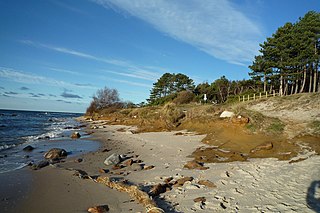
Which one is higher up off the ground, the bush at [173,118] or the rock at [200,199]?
the bush at [173,118]

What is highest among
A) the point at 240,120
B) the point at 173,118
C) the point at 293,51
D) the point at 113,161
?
the point at 293,51

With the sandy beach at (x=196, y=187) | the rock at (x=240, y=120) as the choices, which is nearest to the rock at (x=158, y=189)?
the sandy beach at (x=196, y=187)

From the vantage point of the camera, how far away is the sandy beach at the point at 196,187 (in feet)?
18.1

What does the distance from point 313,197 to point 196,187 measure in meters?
3.08

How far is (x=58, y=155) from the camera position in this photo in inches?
485

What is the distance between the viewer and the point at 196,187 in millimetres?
6707

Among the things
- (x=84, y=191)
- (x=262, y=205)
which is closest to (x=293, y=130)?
(x=262, y=205)

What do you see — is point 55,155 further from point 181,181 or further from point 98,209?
point 181,181

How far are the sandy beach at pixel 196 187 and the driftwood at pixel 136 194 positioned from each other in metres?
0.15

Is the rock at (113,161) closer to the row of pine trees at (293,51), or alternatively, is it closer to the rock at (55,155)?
the rock at (55,155)

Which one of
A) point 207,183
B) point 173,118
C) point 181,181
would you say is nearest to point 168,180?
point 181,181

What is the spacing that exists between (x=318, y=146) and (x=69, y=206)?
12096 mm

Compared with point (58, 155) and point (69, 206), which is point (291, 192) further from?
point (58, 155)

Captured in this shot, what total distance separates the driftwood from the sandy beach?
149 mm
